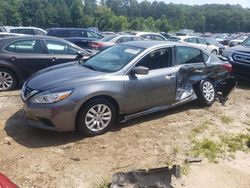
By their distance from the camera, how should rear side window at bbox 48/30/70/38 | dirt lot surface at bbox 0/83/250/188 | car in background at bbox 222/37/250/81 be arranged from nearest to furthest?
dirt lot surface at bbox 0/83/250/188, car in background at bbox 222/37/250/81, rear side window at bbox 48/30/70/38

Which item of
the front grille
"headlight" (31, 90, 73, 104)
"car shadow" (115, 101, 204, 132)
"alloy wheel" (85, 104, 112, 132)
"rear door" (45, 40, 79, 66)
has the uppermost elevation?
"rear door" (45, 40, 79, 66)

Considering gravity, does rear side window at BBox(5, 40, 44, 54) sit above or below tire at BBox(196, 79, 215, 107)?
above

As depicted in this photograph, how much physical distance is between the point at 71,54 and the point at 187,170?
5.16 meters

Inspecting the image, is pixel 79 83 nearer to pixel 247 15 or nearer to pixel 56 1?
pixel 56 1

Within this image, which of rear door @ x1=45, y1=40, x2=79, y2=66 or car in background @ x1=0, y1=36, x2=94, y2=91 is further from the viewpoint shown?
rear door @ x1=45, y1=40, x2=79, y2=66

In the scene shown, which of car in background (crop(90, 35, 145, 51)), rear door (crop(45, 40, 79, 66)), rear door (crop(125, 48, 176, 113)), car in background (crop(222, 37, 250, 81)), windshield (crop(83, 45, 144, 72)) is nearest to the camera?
rear door (crop(125, 48, 176, 113))

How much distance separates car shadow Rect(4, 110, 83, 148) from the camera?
16.0 ft

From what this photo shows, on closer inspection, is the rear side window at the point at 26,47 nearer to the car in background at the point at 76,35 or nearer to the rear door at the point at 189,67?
the rear door at the point at 189,67

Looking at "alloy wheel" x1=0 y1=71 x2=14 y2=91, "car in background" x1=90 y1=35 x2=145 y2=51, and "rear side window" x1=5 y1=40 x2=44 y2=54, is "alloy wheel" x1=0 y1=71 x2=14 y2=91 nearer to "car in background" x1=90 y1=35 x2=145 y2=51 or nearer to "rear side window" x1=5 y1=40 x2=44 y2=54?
"rear side window" x1=5 y1=40 x2=44 y2=54

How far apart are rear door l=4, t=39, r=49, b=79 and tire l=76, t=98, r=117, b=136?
11.2 feet

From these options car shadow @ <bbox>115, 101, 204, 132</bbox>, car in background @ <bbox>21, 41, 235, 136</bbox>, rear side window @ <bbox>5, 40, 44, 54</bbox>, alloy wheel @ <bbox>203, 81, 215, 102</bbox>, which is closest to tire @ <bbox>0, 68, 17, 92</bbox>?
rear side window @ <bbox>5, 40, 44, 54</bbox>

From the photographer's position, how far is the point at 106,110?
5191 mm

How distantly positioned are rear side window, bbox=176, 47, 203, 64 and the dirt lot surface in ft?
3.58

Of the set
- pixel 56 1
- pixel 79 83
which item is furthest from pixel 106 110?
pixel 56 1
